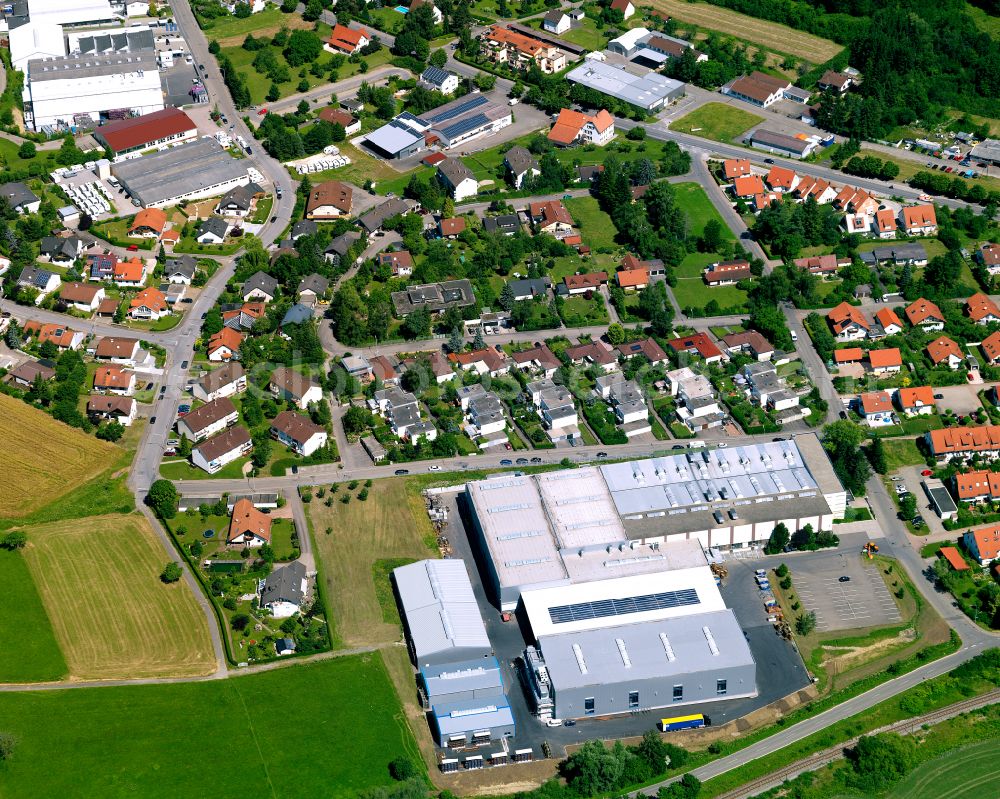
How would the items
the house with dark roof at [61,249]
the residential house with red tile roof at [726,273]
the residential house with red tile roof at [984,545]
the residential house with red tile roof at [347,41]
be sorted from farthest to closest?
1. the residential house with red tile roof at [347,41]
2. the residential house with red tile roof at [726,273]
3. the house with dark roof at [61,249]
4. the residential house with red tile roof at [984,545]

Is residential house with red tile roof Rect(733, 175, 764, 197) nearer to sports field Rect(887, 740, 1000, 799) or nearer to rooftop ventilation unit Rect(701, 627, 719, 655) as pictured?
rooftop ventilation unit Rect(701, 627, 719, 655)

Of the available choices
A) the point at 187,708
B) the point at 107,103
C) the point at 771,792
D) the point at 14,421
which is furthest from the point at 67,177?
the point at 771,792

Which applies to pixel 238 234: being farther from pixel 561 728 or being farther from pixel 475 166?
pixel 561 728

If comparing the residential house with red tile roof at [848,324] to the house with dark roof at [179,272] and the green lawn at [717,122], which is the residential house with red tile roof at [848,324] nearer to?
the green lawn at [717,122]

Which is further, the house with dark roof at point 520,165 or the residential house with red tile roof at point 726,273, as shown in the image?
the house with dark roof at point 520,165

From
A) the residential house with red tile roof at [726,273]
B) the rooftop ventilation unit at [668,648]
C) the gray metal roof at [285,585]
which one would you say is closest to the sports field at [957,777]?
the rooftop ventilation unit at [668,648]

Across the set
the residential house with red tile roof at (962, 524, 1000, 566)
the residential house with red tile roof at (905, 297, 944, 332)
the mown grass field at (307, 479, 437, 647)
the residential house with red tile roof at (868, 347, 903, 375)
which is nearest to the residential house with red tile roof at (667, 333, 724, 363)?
the residential house with red tile roof at (868, 347, 903, 375)
